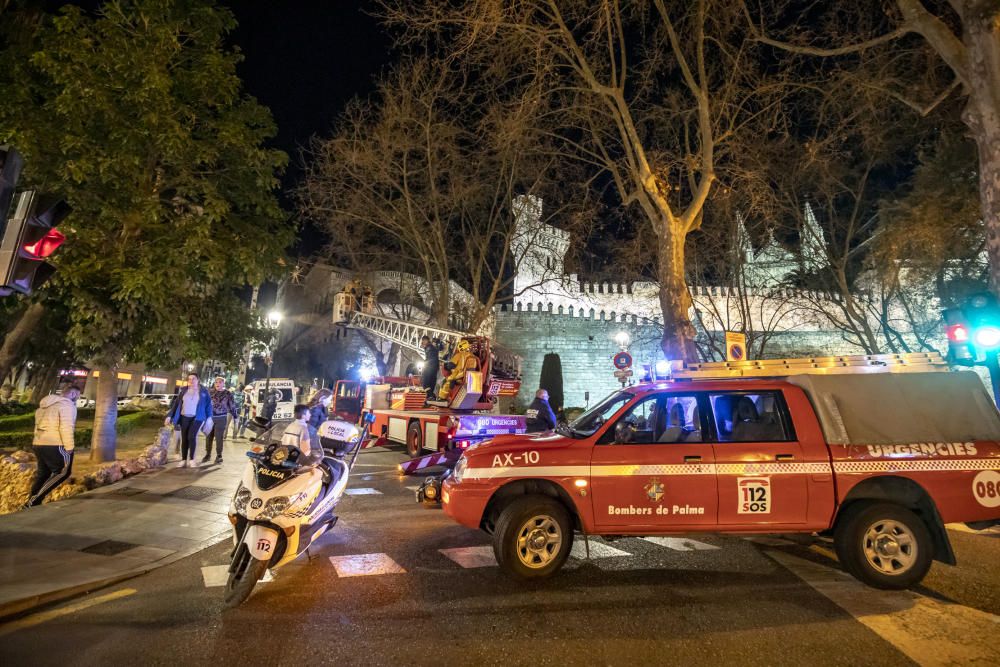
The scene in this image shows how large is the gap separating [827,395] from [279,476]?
526cm

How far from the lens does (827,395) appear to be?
510cm

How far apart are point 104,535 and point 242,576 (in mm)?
3063

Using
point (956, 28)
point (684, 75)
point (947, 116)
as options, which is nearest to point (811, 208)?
point (947, 116)

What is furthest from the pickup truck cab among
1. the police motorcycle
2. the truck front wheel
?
the police motorcycle

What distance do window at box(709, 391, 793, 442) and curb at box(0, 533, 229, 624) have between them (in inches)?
226

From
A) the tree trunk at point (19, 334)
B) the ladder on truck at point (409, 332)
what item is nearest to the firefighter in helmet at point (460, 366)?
the ladder on truck at point (409, 332)

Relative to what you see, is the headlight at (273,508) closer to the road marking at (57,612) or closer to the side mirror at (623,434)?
the road marking at (57,612)

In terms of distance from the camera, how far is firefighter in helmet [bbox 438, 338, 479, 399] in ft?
44.5

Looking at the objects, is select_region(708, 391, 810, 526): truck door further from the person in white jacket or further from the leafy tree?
the leafy tree

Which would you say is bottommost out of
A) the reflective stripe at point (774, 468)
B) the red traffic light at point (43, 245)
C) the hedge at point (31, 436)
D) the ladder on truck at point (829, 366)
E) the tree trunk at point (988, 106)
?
the hedge at point (31, 436)

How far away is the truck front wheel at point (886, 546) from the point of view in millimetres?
4629

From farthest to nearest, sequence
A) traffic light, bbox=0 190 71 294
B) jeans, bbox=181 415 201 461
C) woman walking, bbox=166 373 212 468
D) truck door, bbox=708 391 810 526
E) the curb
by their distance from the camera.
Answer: jeans, bbox=181 415 201 461 → woman walking, bbox=166 373 212 468 → truck door, bbox=708 391 810 526 → traffic light, bbox=0 190 71 294 → the curb

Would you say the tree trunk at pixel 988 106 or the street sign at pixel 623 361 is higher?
the tree trunk at pixel 988 106

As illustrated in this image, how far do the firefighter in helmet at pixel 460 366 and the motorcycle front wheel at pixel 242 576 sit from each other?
30.4 ft
